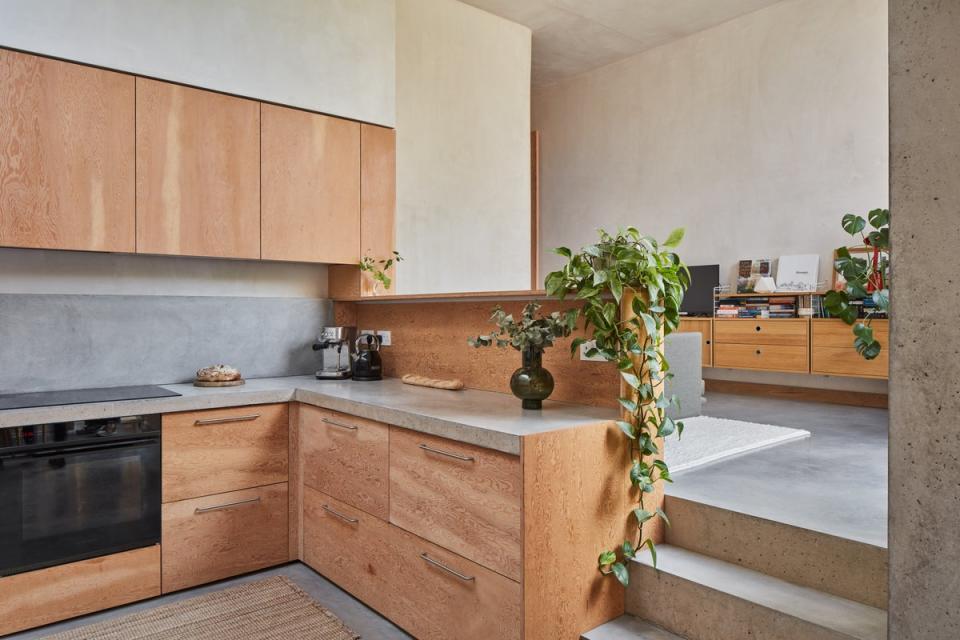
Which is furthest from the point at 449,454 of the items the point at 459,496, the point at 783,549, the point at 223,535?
the point at 223,535

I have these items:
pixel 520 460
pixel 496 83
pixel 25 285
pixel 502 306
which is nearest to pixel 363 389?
pixel 502 306

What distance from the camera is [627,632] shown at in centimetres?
202

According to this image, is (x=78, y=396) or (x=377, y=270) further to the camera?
(x=377, y=270)

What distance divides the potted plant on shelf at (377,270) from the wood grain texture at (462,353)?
0.12 m

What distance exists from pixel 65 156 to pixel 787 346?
17.7 ft

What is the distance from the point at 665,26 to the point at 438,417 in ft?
18.2

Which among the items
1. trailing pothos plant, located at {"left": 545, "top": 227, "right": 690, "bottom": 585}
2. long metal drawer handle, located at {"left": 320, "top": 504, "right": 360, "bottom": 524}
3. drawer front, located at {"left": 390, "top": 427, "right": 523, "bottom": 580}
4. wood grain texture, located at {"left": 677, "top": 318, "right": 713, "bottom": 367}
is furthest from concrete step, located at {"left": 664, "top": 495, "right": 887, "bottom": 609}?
wood grain texture, located at {"left": 677, "top": 318, "right": 713, "bottom": 367}

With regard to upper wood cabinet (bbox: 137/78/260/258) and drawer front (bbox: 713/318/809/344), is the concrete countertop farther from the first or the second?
drawer front (bbox: 713/318/809/344)

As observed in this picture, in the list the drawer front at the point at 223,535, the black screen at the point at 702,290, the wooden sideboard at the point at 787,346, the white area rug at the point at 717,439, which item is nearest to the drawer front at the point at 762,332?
the wooden sideboard at the point at 787,346

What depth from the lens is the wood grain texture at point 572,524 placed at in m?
1.83

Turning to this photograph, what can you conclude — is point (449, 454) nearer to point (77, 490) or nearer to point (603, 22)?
point (77, 490)

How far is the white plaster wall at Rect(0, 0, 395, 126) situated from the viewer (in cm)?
267

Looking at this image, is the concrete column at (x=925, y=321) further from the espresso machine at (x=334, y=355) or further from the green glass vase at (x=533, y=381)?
the espresso machine at (x=334, y=355)

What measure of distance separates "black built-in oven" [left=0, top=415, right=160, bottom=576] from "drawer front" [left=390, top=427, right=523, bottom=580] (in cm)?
105
